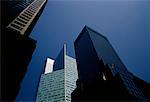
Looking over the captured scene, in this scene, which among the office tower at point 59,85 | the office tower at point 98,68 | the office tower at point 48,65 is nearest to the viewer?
the office tower at point 98,68

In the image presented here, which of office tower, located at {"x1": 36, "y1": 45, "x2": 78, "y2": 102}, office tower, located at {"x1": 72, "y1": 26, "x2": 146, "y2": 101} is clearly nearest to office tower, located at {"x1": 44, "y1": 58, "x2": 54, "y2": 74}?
office tower, located at {"x1": 36, "y1": 45, "x2": 78, "y2": 102}

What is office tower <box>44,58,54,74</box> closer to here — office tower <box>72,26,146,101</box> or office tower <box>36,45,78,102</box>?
office tower <box>36,45,78,102</box>

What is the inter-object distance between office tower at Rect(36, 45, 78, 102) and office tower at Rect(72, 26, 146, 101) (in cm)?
3576

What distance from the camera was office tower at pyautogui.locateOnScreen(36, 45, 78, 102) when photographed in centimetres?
12938

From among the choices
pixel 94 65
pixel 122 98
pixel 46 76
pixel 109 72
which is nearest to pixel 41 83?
pixel 46 76

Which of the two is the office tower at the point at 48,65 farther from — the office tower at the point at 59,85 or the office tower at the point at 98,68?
the office tower at the point at 98,68

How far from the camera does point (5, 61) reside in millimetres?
20875

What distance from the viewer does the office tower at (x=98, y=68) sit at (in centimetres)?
5906

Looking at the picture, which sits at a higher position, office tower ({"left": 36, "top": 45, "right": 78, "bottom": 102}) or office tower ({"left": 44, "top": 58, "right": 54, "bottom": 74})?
office tower ({"left": 44, "top": 58, "right": 54, "bottom": 74})

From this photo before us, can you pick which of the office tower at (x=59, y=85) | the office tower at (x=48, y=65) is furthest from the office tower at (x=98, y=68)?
the office tower at (x=48, y=65)

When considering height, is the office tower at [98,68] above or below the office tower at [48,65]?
below

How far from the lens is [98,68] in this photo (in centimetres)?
8106

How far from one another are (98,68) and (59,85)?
217 feet

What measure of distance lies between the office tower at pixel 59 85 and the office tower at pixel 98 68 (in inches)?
1408
